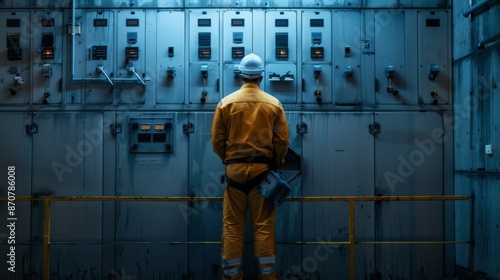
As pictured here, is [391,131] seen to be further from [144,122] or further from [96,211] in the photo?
[96,211]

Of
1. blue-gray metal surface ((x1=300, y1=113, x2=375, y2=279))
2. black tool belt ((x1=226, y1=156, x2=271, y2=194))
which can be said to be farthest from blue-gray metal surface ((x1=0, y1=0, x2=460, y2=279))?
black tool belt ((x1=226, y1=156, x2=271, y2=194))

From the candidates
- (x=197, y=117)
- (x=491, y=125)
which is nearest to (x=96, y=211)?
(x=197, y=117)

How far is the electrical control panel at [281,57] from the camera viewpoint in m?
6.02

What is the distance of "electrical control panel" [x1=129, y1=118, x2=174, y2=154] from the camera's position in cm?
595

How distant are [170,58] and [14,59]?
198 cm

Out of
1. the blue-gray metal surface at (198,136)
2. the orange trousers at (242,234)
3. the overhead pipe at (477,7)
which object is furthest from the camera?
the blue-gray metal surface at (198,136)

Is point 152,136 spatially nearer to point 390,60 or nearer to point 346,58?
point 346,58

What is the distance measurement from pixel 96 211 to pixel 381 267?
3.60m

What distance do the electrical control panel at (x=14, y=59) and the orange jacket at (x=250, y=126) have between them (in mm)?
3007

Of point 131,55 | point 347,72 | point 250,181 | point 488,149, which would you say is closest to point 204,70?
point 131,55

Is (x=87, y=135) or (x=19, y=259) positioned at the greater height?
(x=87, y=135)

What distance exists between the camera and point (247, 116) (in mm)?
4348

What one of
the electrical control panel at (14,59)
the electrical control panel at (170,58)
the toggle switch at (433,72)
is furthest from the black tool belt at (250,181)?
the electrical control panel at (14,59)

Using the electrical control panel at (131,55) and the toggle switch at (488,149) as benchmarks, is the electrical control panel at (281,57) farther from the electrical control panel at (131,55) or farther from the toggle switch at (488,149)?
the toggle switch at (488,149)
